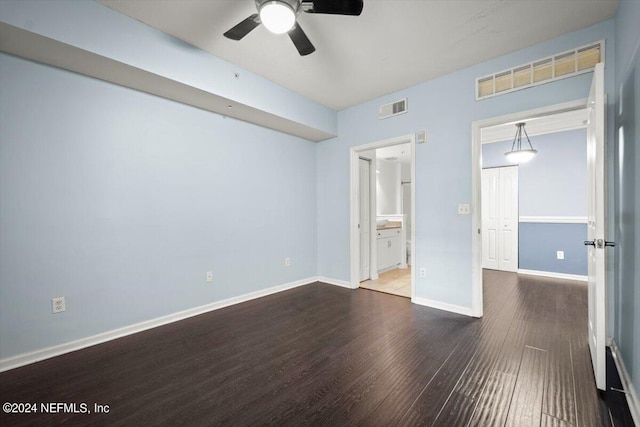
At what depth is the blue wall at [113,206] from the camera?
6.80ft

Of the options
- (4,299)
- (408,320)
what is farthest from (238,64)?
(408,320)

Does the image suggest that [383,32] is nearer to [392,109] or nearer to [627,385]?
[392,109]

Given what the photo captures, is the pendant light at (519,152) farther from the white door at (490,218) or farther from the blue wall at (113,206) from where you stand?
the blue wall at (113,206)

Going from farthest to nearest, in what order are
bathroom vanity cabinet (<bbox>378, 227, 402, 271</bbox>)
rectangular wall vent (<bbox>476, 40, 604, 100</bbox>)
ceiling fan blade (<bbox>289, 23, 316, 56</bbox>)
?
1. bathroom vanity cabinet (<bbox>378, 227, 402, 271</bbox>)
2. rectangular wall vent (<bbox>476, 40, 604, 100</bbox>)
3. ceiling fan blade (<bbox>289, 23, 316, 56</bbox>)

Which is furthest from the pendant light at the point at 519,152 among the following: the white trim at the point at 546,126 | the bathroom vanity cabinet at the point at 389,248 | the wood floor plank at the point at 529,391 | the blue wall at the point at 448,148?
the wood floor plank at the point at 529,391

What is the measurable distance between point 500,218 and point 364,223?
2.96 metres

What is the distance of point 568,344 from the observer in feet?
7.57

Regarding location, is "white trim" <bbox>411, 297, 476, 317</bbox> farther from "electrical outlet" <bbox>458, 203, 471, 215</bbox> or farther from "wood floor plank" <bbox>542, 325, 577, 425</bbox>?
"electrical outlet" <bbox>458, 203, 471, 215</bbox>

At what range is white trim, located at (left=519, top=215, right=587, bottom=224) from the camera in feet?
14.7

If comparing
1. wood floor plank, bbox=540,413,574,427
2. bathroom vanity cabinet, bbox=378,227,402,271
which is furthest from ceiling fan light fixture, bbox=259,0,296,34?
bathroom vanity cabinet, bbox=378,227,402,271

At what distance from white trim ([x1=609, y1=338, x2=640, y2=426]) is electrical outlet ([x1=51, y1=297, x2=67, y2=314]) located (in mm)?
3987

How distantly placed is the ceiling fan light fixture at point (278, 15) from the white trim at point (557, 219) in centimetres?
540

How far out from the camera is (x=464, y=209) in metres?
3.02

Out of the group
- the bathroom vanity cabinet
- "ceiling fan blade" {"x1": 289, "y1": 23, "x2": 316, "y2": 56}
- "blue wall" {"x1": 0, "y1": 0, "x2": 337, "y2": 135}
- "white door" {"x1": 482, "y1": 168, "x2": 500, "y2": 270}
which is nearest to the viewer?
"blue wall" {"x1": 0, "y1": 0, "x2": 337, "y2": 135}
